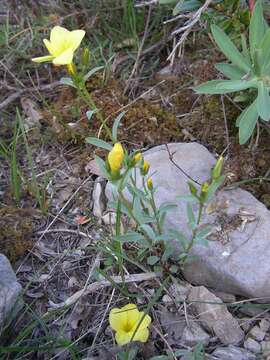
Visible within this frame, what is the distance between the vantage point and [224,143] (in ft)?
7.07

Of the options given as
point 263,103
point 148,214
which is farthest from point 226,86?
point 148,214

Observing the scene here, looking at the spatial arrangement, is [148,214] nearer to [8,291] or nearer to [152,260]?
[152,260]

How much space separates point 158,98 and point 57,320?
1139 mm

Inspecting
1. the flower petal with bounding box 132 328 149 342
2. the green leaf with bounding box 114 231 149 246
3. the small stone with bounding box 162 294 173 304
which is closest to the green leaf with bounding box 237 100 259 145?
the green leaf with bounding box 114 231 149 246

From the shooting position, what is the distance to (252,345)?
1635 millimetres

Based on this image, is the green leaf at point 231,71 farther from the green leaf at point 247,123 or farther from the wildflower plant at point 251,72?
the green leaf at point 247,123

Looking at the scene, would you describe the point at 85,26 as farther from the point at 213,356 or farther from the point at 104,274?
the point at 213,356

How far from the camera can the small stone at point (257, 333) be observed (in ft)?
5.42

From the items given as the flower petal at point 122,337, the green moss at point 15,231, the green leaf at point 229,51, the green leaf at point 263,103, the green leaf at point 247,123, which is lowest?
the flower petal at point 122,337

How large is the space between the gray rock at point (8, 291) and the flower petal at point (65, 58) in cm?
73

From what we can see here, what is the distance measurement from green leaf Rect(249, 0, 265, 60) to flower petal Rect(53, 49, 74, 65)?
0.64 m

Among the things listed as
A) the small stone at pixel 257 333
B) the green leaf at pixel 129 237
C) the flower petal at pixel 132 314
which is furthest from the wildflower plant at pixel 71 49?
the small stone at pixel 257 333

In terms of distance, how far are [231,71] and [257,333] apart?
902mm

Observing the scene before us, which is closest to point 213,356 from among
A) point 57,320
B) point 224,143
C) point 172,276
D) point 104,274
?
point 172,276
